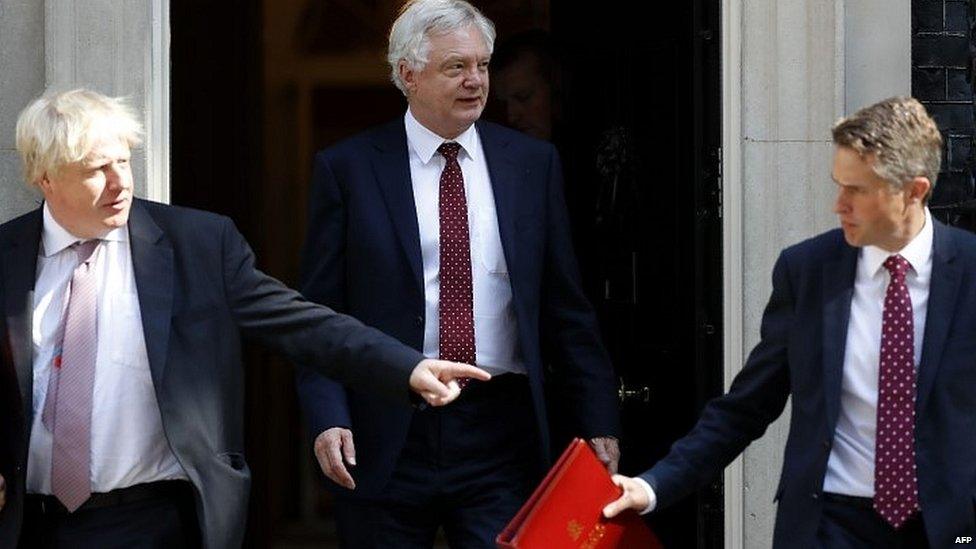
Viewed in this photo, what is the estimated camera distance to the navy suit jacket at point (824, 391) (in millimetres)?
4527

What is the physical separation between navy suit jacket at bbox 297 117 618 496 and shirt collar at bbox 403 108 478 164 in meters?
0.03

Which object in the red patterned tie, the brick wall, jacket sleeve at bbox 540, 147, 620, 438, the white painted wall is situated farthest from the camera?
the brick wall

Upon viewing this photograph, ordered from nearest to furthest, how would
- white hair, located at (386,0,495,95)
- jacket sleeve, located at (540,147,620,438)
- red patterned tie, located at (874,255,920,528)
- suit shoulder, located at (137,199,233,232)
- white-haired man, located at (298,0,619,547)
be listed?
red patterned tie, located at (874,255,920,528), suit shoulder, located at (137,199,233,232), white-haired man, located at (298,0,619,547), white hair, located at (386,0,495,95), jacket sleeve, located at (540,147,620,438)

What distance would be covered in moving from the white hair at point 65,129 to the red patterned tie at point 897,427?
179cm

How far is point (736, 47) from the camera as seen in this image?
6.67 metres

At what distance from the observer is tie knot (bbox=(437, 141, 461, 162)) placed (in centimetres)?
583

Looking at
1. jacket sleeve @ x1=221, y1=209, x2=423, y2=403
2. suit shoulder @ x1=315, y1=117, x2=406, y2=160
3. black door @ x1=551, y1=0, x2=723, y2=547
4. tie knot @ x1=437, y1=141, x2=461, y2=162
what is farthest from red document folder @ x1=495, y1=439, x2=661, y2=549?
black door @ x1=551, y1=0, x2=723, y2=547

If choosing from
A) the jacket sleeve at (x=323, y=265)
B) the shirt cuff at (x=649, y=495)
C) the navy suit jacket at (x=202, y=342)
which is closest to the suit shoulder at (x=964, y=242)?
the shirt cuff at (x=649, y=495)

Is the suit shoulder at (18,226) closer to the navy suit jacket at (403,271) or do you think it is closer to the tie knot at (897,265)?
the navy suit jacket at (403,271)

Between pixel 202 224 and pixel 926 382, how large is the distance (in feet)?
5.63

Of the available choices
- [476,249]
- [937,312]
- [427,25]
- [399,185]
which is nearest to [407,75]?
[427,25]

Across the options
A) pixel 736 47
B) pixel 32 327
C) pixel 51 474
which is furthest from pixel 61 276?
pixel 736 47

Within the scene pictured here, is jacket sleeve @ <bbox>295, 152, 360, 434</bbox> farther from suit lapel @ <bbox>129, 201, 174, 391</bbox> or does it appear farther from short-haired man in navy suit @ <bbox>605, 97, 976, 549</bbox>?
short-haired man in navy suit @ <bbox>605, 97, 976, 549</bbox>

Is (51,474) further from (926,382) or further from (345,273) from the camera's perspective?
(926,382)
